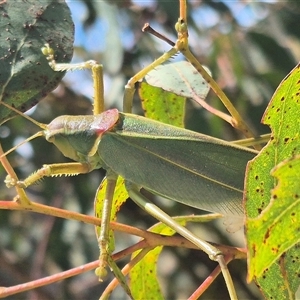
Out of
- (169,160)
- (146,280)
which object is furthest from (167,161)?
(146,280)

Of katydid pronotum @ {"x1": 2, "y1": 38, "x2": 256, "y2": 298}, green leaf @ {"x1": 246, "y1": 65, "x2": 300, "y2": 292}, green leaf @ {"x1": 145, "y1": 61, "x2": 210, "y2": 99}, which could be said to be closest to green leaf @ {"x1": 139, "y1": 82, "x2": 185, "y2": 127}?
green leaf @ {"x1": 145, "y1": 61, "x2": 210, "y2": 99}

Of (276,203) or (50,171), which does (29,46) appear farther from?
(276,203)

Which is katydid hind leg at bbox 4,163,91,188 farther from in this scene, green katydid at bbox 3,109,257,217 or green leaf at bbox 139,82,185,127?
green leaf at bbox 139,82,185,127

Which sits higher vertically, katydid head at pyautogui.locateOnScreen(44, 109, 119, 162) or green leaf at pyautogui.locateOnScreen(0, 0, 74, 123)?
green leaf at pyautogui.locateOnScreen(0, 0, 74, 123)

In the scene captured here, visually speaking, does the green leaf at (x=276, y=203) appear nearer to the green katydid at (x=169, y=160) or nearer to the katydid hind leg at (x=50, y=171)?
the green katydid at (x=169, y=160)

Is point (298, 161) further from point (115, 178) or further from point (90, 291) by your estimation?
point (90, 291)

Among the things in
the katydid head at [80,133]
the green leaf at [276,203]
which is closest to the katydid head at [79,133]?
the katydid head at [80,133]
